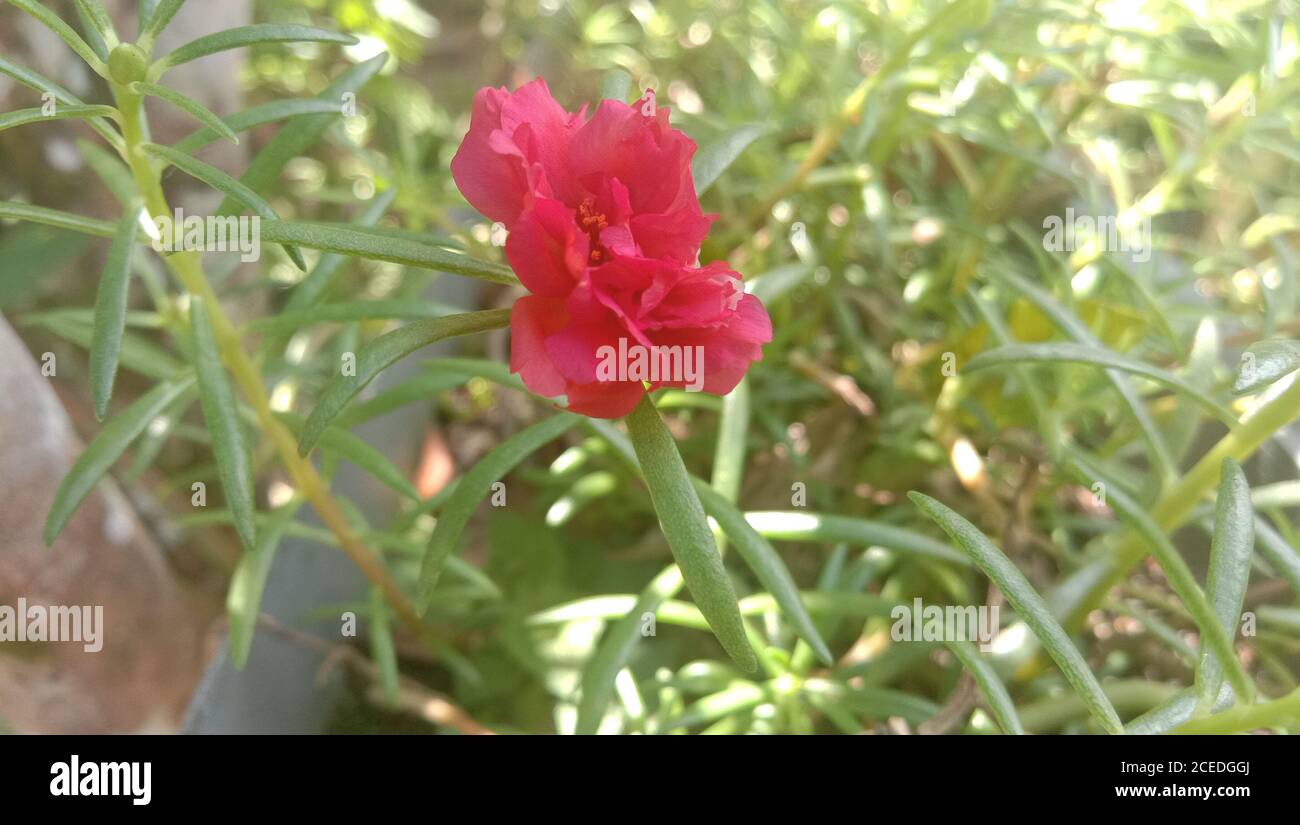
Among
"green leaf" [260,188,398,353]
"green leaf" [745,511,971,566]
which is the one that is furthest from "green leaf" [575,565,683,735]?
"green leaf" [260,188,398,353]

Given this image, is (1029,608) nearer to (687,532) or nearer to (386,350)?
(687,532)

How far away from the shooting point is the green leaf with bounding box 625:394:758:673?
1.49 feet

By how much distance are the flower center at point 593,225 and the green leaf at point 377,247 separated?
6 centimetres

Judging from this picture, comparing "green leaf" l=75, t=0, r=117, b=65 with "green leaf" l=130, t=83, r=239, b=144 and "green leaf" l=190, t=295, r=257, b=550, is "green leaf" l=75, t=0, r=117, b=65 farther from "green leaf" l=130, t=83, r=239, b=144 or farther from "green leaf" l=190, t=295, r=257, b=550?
"green leaf" l=190, t=295, r=257, b=550

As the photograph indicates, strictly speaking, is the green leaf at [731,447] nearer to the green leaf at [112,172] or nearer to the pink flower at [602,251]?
the pink flower at [602,251]

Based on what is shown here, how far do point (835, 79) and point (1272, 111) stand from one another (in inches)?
16.9

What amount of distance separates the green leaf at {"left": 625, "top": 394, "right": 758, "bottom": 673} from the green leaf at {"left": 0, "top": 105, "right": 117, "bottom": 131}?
32 cm

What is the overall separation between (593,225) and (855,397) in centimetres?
56

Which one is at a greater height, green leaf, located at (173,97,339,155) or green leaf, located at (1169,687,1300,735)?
green leaf, located at (173,97,339,155)

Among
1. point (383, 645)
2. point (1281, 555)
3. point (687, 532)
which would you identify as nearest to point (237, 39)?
point (687, 532)

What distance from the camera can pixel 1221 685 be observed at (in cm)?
51

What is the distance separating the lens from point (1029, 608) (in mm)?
472
